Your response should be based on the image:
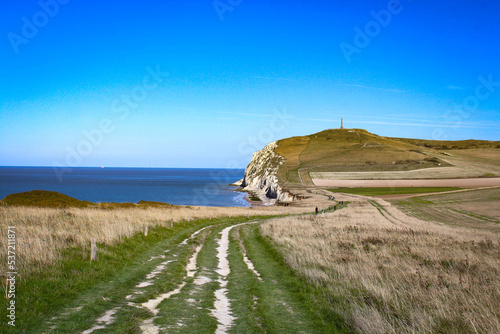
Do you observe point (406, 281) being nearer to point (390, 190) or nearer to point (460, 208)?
point (460, 208)

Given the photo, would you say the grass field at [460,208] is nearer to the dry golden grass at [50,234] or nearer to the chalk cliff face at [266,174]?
the chalk cliff face at [266,174]

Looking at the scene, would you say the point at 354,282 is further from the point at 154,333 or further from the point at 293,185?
the point at 293,185

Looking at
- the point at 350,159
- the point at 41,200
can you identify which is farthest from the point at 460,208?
the point at 350,159

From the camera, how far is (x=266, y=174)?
5822 inches

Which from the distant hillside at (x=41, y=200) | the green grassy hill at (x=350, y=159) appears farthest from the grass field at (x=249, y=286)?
the green grassy hill at (x=350, y=159)

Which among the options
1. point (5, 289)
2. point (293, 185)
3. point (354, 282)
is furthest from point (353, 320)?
point (293, 185)

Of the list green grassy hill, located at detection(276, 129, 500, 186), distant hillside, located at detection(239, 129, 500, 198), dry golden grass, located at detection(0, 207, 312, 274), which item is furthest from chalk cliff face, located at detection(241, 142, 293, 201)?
dry golden grass, located at detection(0, 207, 312, 274)

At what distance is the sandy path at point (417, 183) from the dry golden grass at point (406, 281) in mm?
87698

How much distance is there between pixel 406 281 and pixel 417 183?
336 ft

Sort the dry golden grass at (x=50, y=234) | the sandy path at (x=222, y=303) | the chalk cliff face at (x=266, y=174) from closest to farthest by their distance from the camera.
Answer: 1. the sandy path at (x=222, y=303)
2. the dry golden grass at (x=50, y=234)
3. the chalk cliff face at (x=266, y=174)

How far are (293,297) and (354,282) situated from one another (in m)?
2.36

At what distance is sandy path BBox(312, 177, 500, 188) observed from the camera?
3826 inches

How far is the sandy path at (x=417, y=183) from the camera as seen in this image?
319ft

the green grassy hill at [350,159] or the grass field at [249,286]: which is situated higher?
the green grassy hill at [350,159]
